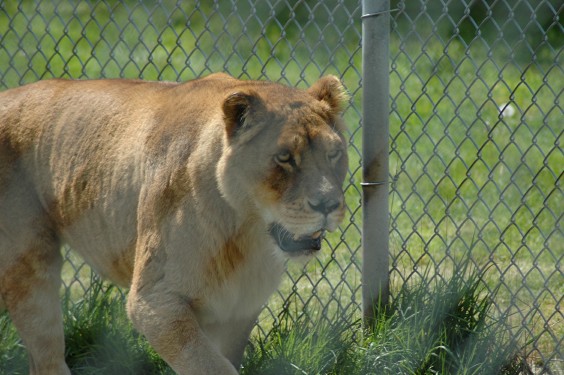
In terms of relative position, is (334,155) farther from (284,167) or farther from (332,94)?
(332,94)

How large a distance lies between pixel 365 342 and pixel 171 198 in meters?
1.13

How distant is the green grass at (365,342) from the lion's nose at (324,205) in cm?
85

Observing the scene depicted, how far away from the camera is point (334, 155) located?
3.30 meters

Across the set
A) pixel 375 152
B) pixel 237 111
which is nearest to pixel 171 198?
pixel 237 111

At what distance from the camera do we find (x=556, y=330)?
4.27 m

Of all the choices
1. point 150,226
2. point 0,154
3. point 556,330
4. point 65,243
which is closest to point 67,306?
point 65,243

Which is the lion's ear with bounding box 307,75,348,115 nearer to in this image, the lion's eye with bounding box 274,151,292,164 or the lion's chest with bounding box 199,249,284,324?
the lion's eye with bounding box 274,151,292,164

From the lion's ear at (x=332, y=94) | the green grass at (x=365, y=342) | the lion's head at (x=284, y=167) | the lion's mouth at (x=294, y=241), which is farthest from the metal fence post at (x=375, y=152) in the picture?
the lion's mouth at (x=294, y=241)

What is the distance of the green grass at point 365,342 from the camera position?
3.71m

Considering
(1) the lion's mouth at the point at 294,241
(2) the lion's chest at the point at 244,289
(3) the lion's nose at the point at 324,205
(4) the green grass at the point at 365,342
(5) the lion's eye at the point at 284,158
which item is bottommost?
(4) the green grass at the point at 365,342

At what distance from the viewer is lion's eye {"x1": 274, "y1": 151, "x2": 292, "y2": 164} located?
3221 mm

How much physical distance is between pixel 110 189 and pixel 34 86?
0.80 metres

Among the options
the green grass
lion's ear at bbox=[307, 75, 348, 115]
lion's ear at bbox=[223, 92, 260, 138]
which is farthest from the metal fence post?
lion's ear at bbox=[223, 92, 260, 138]

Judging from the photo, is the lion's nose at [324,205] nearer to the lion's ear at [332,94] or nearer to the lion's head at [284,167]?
the lion's head at [284,167]
